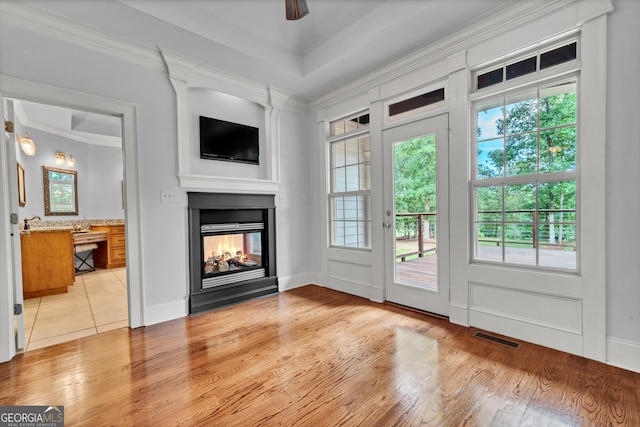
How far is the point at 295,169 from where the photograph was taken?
411 centimetres

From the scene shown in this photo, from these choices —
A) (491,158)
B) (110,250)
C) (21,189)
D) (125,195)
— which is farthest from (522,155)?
(110,250)

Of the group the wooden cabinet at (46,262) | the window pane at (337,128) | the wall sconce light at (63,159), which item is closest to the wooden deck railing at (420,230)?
the window pane at (337,128)

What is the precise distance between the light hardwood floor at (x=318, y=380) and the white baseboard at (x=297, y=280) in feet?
4.11

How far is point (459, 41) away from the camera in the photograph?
8.41 ft

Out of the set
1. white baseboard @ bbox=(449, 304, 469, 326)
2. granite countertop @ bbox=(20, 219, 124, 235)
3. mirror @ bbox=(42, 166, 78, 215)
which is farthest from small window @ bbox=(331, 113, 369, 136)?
mirror @ bbox=(42, 166, 78, 215)

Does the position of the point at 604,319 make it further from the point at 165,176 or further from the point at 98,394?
the point at 165,176

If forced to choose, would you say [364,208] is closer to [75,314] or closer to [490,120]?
[490,120]

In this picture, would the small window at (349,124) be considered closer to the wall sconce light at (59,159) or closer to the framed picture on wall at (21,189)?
the framed picture on wall at (21,189)

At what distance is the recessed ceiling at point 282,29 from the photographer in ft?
7.64

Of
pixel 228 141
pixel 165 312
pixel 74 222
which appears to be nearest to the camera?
pixel 165 312

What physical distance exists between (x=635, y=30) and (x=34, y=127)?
7965 mm

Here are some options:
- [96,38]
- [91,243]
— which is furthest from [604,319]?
[91,243]

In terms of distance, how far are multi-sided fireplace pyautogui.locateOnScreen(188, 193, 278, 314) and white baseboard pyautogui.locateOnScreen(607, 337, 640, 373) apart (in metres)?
3.23

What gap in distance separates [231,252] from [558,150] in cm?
348
